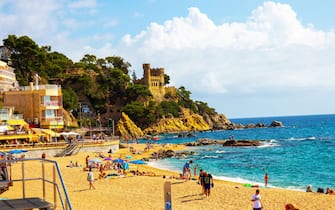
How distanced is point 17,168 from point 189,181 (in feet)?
44.7

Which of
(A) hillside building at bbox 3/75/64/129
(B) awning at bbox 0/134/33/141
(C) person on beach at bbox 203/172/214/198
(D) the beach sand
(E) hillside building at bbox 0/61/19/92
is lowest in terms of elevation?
(D) the beach sand

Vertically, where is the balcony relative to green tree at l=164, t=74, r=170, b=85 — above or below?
below

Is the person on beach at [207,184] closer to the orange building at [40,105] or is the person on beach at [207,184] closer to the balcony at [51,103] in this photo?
the orange building at [40,105]

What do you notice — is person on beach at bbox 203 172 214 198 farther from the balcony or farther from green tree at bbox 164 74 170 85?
green tree at bbox 164 74 170 85

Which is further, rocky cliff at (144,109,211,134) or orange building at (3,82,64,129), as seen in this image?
rocky cliff at (144,109,211,134)

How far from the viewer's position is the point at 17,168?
31.6 m

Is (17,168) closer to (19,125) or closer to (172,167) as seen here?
(172,167)

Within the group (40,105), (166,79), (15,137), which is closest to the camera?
(15,137)

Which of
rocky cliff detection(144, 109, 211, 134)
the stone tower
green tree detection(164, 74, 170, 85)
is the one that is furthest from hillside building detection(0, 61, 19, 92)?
green tree detection(164, 74, 170, 85)

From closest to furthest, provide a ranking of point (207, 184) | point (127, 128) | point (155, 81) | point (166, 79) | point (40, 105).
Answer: point (207, 184), point (40, 105), point (127, 128), point (155, 81), point (166, 79)

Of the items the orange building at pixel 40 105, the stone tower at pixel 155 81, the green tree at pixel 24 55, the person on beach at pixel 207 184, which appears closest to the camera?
the person on beach at pixel 207 184

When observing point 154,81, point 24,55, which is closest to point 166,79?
point 154,81

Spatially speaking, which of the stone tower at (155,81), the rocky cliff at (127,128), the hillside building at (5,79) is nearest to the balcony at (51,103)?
the hillside building at (5,79)

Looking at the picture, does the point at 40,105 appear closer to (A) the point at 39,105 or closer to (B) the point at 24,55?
(A) the point at 39,105
